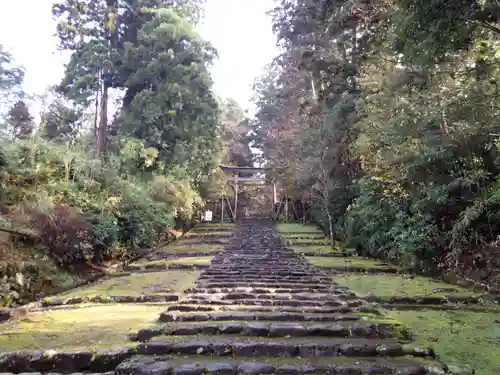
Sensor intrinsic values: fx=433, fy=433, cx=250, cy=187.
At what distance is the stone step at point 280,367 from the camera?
11.2 feet

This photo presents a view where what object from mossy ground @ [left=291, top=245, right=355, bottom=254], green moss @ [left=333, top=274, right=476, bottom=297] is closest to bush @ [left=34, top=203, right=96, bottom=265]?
green moss @ [left=333, top=274, right=476, bottom=297]

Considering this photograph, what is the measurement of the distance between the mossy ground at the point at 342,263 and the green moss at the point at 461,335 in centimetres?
468

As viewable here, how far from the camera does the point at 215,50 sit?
59.6 ft

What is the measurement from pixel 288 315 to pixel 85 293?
3804mm

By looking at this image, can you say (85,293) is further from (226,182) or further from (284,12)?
(226,182)

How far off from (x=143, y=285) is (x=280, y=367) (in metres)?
5.14

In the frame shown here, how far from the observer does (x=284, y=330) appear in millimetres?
4445

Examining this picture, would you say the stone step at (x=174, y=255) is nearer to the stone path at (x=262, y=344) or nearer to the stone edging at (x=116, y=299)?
the stone edging at (x=116, y=299)

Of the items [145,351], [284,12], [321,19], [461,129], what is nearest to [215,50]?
[284,12]

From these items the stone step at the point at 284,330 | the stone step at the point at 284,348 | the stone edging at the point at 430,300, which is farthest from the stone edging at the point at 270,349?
the stone edging at the point at 430,300

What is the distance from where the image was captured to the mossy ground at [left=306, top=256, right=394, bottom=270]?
1075cm

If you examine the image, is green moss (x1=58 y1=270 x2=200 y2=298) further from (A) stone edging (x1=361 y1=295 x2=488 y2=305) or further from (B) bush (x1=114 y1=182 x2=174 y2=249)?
(A) stone edging (x1=361 y1=295 x2=488 y2=305)

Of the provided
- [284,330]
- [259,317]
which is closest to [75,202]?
[259,317]

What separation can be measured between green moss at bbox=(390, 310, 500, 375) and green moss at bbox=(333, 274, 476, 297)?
1.17 meters
